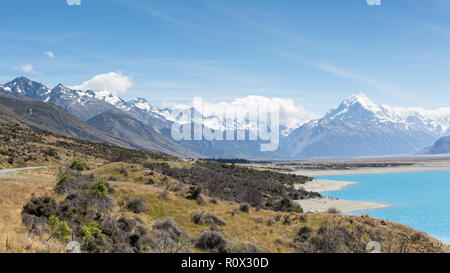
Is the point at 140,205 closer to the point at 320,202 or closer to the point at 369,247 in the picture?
the point at 369,247

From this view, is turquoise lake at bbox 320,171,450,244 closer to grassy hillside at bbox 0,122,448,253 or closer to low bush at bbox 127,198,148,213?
grassy hillside at bbox 0,122,448,253

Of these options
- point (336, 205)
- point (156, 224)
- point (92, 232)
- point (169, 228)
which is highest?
point (92, 232)

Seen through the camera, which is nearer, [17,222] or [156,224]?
[17,222]

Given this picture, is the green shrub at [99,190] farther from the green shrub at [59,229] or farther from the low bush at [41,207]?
the green shrub at [59,229]

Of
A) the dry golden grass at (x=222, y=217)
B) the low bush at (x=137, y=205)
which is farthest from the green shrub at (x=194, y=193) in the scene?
the low bush at (x=137, y=205)

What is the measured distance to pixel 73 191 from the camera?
26.0 m

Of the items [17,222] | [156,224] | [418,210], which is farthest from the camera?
[418,210]

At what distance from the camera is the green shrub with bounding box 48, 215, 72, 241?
17611mm

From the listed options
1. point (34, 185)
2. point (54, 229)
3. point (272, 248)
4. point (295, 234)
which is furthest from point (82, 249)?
point (295, 234)

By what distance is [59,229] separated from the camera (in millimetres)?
18156

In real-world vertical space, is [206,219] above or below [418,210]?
above

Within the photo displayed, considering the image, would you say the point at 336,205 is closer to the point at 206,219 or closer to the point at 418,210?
the point at 418,210

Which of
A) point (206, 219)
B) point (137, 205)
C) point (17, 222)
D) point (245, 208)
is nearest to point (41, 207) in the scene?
point (17, 222)

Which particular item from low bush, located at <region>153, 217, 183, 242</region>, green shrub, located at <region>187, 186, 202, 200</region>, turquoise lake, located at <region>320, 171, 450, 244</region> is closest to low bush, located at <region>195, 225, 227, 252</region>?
low bush, located at <region>153, 217, 183, 242</region>
